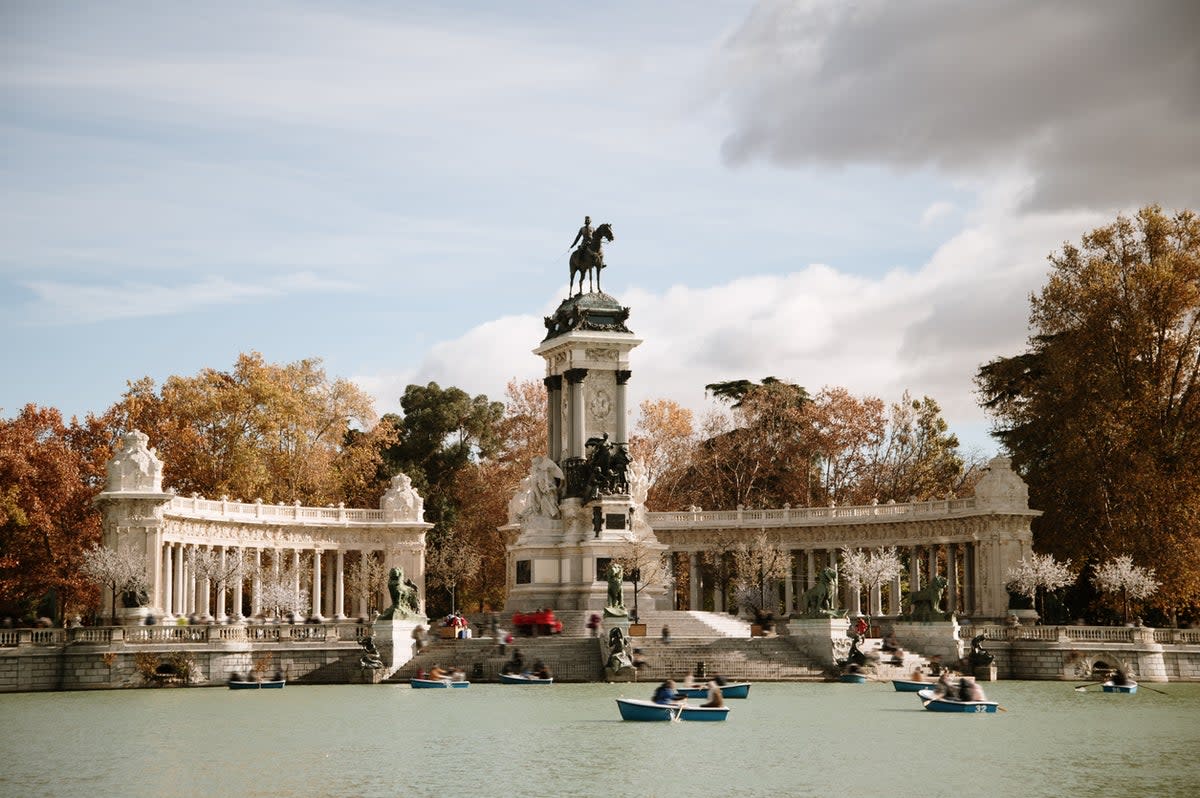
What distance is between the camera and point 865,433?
90.4 meters

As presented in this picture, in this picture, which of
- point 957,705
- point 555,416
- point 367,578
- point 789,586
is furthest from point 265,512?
point 957,705

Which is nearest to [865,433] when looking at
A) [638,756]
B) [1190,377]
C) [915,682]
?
[1190,377]

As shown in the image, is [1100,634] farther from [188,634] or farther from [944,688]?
[188,634]

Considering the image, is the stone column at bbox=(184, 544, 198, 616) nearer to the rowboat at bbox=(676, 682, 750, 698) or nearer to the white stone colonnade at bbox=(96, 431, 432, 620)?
the white stone colonnade at bbox=(96, 431, 432, 620)

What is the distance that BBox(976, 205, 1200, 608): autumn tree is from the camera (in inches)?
2608

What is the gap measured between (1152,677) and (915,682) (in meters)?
13.8

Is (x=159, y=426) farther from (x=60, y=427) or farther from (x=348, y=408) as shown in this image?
(x=348, y=408)

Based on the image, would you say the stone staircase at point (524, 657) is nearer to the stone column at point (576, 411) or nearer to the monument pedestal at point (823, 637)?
the monument pedestal at point (823, 637)

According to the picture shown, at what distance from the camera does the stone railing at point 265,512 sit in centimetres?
7331

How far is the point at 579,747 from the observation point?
120 ft

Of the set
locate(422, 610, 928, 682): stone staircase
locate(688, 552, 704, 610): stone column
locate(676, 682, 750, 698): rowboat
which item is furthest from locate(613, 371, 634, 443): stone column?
locate(676, 682, 750, 698): rowboat

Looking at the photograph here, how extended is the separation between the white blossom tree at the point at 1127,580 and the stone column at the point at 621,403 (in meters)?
19.8

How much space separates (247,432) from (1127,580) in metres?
44.2

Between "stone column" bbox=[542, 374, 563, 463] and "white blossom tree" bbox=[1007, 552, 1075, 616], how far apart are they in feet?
65.0
